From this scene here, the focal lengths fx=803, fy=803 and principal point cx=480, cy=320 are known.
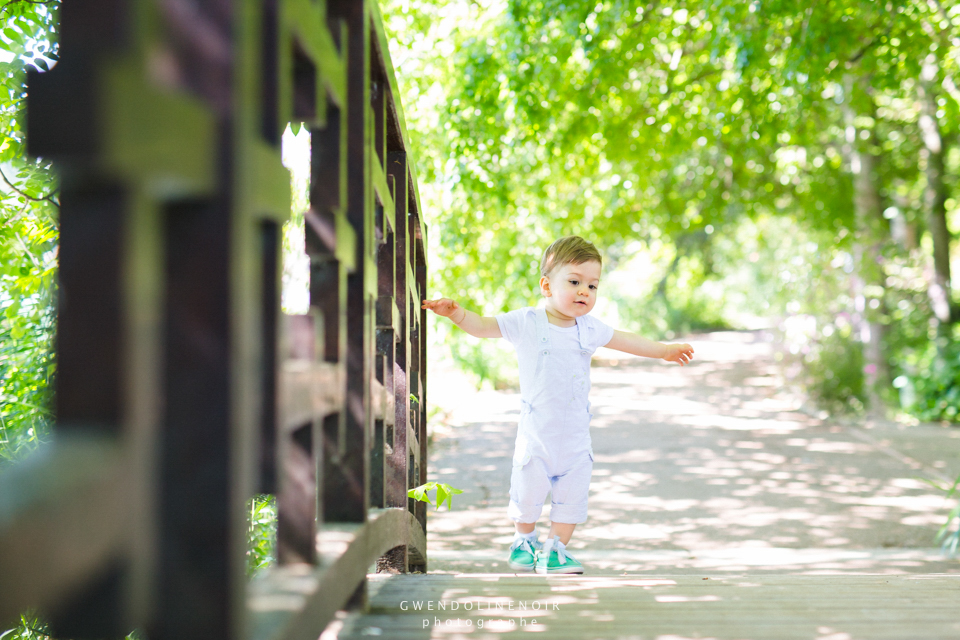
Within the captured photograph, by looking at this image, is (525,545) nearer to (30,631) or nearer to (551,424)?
(551,424)

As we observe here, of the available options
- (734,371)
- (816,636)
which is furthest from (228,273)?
(734,371)

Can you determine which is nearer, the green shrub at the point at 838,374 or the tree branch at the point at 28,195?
the tree branch at the point at 28,195

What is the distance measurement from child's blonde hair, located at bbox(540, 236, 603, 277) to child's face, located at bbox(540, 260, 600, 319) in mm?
21

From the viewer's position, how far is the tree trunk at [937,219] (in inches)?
375

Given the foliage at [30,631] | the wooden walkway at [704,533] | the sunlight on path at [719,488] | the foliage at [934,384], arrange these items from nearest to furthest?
the wooden walkway at [704,533], the foliage at [30,631], the sunlight on path at [719,488], the foliage at [934,384]

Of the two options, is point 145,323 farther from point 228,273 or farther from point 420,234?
point 420,234

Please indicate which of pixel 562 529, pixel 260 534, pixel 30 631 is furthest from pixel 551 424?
pixel 30 631

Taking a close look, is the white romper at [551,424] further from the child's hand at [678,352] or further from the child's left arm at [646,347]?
the child's hand at [678,352]

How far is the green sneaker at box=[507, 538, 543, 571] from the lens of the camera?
324 cm

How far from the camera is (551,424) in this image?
3.25 m

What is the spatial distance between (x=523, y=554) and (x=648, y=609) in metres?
1.31

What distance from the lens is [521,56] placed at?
6.05 metres

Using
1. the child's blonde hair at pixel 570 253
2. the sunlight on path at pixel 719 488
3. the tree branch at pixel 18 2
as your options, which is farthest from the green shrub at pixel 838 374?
the tree branch at pixel 18 2

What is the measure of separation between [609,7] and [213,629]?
20.3 feet
